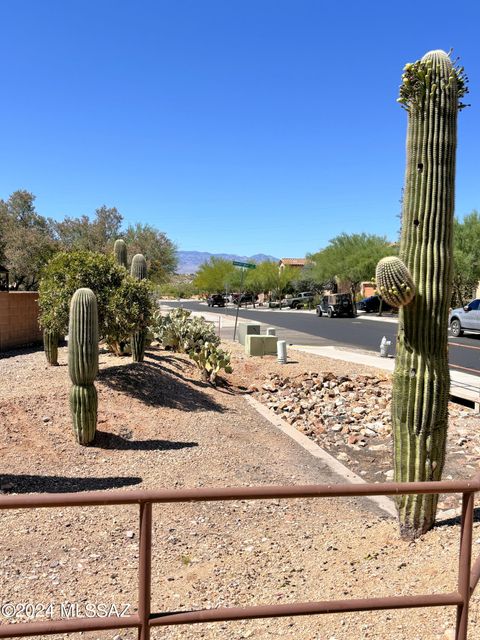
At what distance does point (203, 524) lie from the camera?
582 cm

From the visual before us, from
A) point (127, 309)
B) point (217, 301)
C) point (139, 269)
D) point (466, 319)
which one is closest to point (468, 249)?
point (466, 319)

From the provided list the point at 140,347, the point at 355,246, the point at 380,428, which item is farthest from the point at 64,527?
the point at 355,246

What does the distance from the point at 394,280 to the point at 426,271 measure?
0.39 m

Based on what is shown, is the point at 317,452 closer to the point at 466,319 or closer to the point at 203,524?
the point at 203,524

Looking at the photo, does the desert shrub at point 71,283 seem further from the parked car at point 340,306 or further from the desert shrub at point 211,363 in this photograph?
the parked car at point 340,306

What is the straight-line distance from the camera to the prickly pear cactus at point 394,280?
185 inches

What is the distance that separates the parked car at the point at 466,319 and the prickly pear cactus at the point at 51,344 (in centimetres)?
1796

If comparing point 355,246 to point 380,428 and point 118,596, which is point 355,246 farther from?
point 118,596

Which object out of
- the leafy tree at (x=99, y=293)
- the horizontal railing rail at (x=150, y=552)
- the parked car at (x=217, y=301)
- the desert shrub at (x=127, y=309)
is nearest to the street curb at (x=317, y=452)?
the desert shrub at (x=127, y=309)

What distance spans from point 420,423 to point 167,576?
242cm

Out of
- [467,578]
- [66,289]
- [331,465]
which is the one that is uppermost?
[66,289]

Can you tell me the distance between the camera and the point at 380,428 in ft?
32.8

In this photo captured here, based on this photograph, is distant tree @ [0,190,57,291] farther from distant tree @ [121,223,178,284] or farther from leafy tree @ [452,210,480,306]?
leafy tree @ [452,210,480,306]

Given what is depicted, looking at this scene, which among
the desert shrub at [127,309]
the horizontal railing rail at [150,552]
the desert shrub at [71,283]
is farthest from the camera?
the desert shrub at [127,309]
